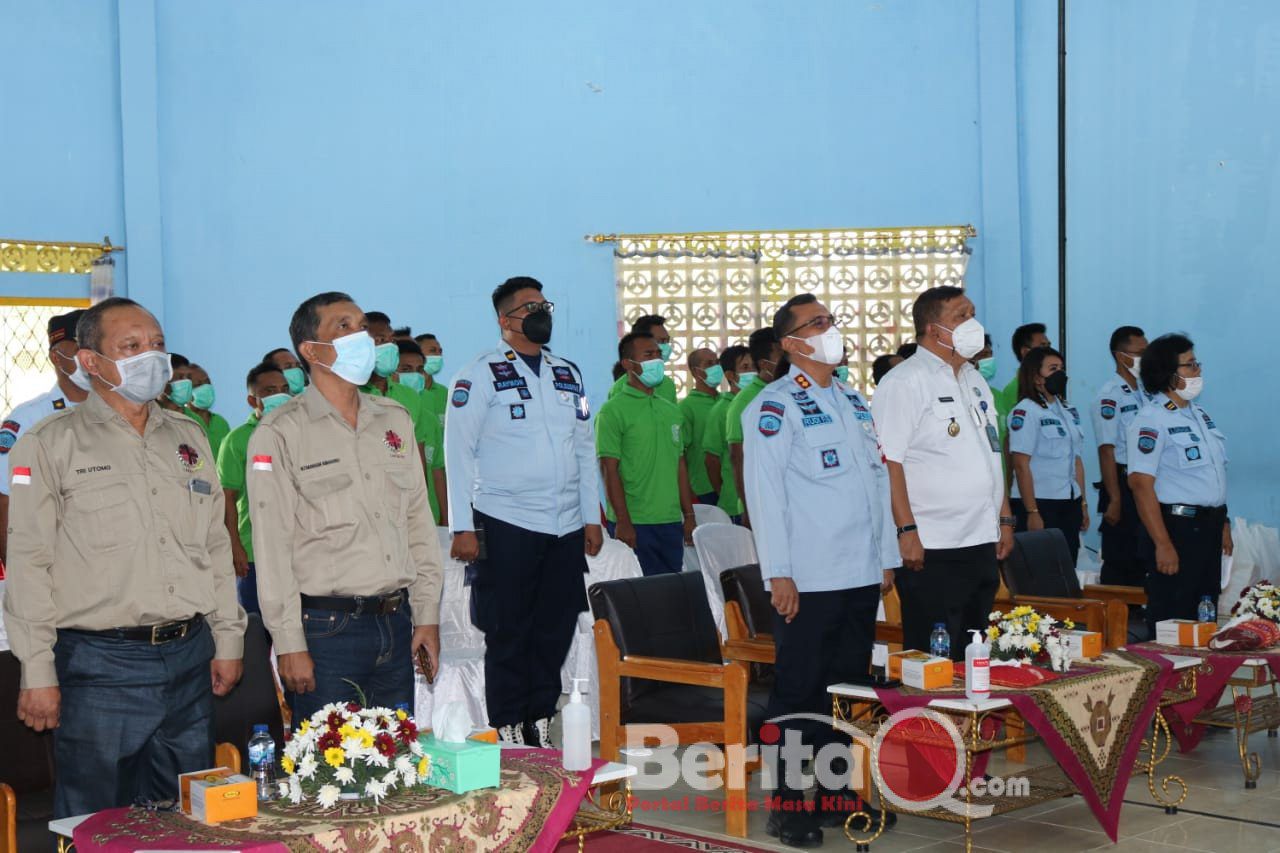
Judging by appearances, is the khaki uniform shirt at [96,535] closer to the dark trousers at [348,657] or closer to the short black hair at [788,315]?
the dark trousers at [348,657]

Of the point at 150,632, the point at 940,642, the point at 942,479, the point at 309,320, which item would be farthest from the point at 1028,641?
the point at 150,632

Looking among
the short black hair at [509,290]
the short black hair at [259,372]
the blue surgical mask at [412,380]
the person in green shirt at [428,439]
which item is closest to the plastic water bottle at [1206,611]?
the short black hair at [509,290]

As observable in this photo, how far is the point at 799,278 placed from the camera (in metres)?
9.32

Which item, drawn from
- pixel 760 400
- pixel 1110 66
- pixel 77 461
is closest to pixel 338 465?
pixel 77 461

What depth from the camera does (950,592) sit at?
4.59m

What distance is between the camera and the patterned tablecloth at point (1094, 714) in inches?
160

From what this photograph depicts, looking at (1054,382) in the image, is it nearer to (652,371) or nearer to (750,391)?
(750,391)

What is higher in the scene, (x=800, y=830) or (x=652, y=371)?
(x=652, y=371)

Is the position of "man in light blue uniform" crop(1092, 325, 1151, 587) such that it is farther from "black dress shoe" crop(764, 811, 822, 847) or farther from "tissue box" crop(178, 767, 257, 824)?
"tissue box" crop(178, 767, 257, 824)

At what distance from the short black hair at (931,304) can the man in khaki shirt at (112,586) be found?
8.06 ft

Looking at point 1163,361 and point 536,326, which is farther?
point 1163,361

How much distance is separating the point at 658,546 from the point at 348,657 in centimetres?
343

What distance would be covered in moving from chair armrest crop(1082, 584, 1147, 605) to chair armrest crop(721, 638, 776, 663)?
1.81 metres

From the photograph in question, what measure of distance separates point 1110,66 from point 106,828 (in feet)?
26.7
